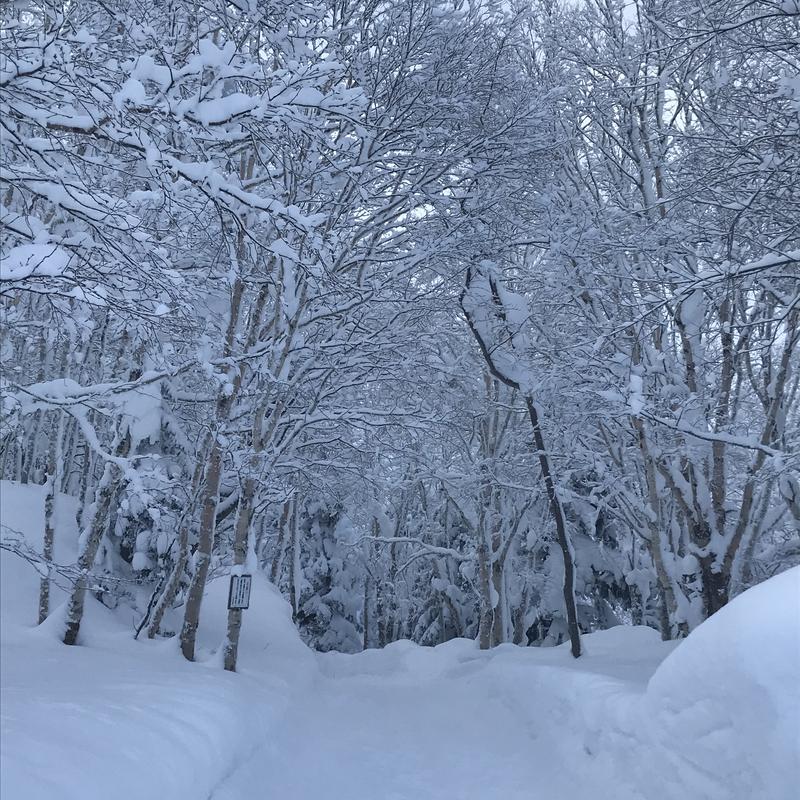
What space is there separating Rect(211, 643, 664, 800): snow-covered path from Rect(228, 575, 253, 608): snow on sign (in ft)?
5.42

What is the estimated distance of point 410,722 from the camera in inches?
450

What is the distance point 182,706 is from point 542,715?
444cm

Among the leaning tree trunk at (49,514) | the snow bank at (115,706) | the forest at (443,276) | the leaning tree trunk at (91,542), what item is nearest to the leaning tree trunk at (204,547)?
the forest at (443,276)

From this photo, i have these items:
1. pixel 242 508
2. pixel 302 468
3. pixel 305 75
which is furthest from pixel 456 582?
pixel 305 75

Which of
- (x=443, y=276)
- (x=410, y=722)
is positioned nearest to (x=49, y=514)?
(x=410, y=722)

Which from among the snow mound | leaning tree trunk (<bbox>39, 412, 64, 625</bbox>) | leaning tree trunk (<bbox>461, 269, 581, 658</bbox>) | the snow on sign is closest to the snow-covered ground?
the snow mound

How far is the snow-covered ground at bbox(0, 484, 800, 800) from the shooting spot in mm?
4320

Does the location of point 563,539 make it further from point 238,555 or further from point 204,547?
point 204,547

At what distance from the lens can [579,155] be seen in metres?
14.5

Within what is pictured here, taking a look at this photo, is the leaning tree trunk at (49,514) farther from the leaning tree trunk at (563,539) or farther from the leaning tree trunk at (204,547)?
the leaning tree trunk at (563,539)

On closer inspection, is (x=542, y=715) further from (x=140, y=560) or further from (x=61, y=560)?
(x=61, y=560)

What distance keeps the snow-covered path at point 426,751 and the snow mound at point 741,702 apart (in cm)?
120

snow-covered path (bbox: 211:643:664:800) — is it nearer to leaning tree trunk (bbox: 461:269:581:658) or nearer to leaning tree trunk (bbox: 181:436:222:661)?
leaning tree trunk (bbox: 461:269:581:658)

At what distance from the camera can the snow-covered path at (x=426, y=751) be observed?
273 inches
